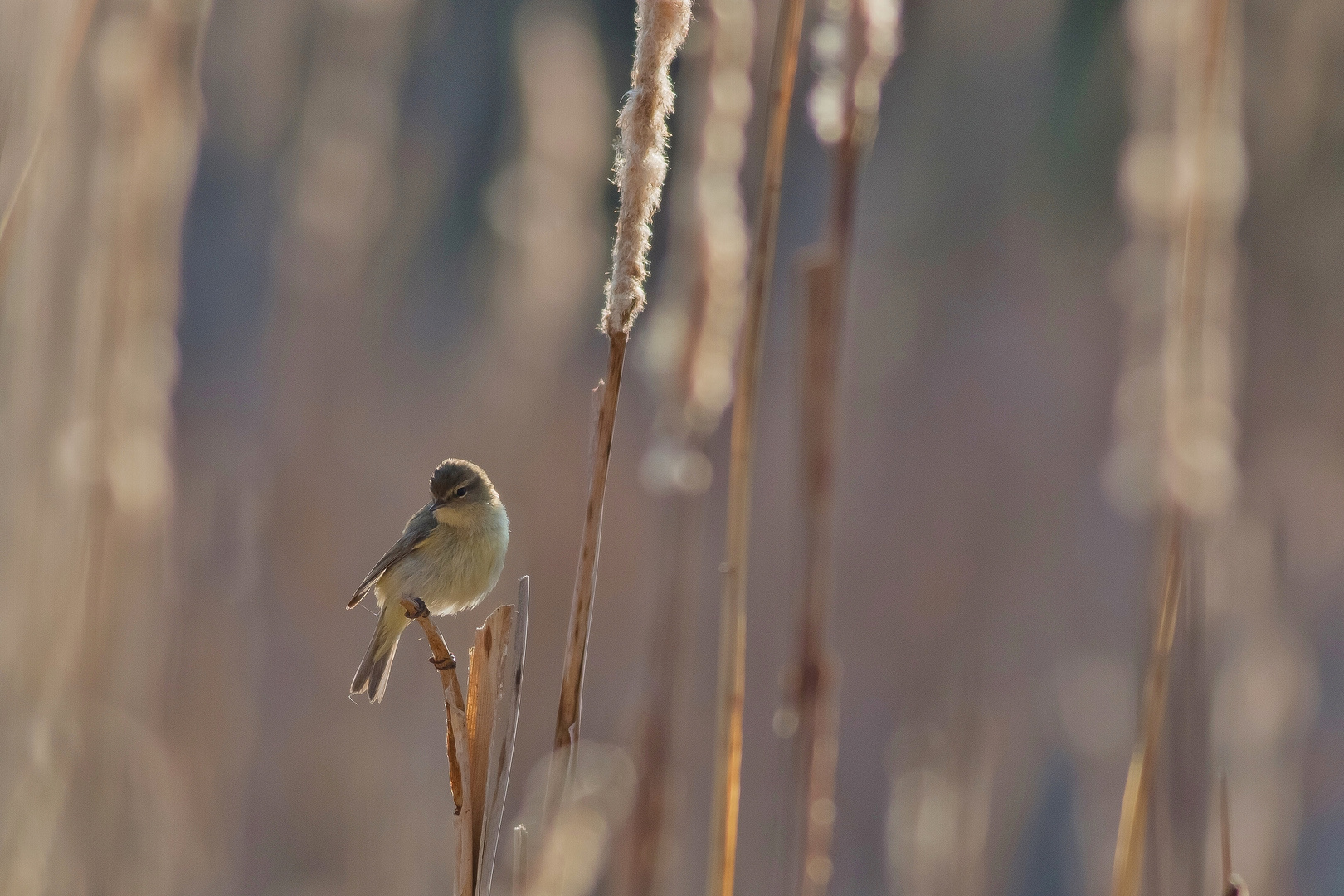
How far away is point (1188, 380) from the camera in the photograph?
1132 millimetres

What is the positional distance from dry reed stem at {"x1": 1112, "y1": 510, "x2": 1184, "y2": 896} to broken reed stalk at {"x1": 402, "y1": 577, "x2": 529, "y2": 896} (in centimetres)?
62

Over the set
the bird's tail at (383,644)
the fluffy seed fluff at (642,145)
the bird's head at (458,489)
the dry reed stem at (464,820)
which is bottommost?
the bird's tail at (383,644)

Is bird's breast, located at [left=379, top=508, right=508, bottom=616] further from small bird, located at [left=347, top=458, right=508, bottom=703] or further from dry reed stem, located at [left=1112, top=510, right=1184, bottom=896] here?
dry reed stem, located at [left=1112, top=510, right=1184, bottom=896]

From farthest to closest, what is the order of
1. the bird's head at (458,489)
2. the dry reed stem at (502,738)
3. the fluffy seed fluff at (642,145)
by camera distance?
the bird's head at (458,489), the dry reed stem at (502,738), the fluffy seed fluff at (642,145)

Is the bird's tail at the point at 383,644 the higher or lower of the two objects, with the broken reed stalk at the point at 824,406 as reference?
lower

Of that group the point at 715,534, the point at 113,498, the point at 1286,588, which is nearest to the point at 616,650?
the point at 715,534

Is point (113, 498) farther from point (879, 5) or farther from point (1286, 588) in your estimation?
point (1286, 588)

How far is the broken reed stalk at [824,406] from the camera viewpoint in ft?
3.20

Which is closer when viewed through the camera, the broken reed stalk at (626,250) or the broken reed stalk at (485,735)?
the broken reed stalk at (626,250)

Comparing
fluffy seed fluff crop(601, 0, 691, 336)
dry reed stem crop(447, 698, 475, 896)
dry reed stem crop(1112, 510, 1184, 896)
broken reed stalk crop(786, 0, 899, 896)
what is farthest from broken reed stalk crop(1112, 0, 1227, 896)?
dry reed stem crop(447, 698, 475, 896)

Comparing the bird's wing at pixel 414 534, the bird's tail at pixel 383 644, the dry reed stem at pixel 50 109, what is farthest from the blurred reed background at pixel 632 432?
the bird's wing at pixel 414 534

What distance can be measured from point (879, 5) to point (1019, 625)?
7.98 ft

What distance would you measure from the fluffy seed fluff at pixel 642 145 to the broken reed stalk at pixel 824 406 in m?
0.15

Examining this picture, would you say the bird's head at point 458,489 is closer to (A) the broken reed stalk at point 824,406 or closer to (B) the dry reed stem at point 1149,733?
(A) the broken reed stalk at point 824,406
